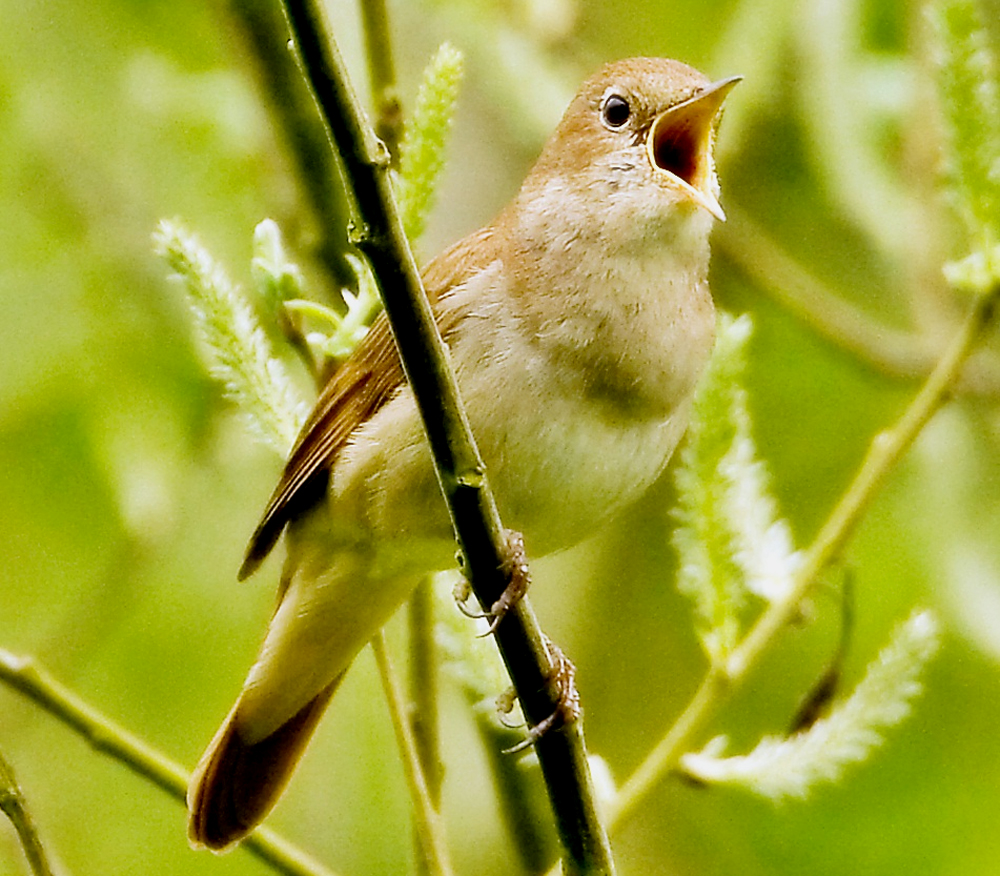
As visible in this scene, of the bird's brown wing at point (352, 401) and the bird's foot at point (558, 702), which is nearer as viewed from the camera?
the bird's foot at point (558, 702)

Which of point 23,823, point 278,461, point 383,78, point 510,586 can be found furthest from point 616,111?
point 23,823

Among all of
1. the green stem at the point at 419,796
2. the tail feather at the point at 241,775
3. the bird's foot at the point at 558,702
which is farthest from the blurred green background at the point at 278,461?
the green stem at the point at 419,796

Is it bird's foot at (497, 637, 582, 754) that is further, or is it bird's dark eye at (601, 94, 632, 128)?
bird's dark eye at (601, 94, 632, 128)

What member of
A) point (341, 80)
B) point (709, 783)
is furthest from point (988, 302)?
point (341, 80)

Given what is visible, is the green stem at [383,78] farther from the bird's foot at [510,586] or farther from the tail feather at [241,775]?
the tail feather at [241,775]

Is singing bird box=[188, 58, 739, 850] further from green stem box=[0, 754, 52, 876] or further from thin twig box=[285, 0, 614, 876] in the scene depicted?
green stem box=[0, 754, 52, 876]

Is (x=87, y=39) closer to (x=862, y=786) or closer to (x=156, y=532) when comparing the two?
(x=156, y=532)

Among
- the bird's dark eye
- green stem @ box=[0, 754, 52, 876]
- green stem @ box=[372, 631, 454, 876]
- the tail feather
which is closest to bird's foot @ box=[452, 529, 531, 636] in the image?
green stem @ box=[372, 631, 454, 876]
